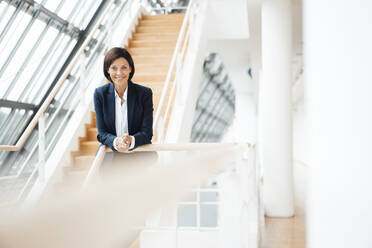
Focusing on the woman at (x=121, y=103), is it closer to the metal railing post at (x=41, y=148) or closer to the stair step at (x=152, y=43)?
the metal railing post at (x=41, y=148)

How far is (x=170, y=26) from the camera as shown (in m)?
5.88

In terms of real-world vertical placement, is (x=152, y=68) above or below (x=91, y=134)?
above

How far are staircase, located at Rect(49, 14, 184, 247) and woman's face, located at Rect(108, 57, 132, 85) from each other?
1.75m

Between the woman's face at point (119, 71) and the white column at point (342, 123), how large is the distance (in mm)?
1087

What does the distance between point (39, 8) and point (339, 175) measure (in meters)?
5.99

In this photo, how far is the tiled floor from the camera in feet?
11.4

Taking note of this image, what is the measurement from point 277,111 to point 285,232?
1.55 metres

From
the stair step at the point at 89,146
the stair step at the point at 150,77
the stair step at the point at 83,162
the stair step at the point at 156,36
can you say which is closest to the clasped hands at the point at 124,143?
the stair step at the point at 83,162

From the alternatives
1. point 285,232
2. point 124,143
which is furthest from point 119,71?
point 285,232

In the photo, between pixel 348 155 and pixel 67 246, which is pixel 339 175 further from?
pixel 67 246

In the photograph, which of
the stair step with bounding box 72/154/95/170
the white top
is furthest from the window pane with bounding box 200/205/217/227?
the white top

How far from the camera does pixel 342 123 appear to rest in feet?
2.10

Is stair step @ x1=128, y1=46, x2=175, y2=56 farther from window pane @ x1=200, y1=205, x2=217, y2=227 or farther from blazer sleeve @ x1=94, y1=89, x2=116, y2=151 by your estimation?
window pane @ x1=200, y1=205, x2=217, y2=227

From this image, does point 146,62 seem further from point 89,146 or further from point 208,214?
point 208,214
